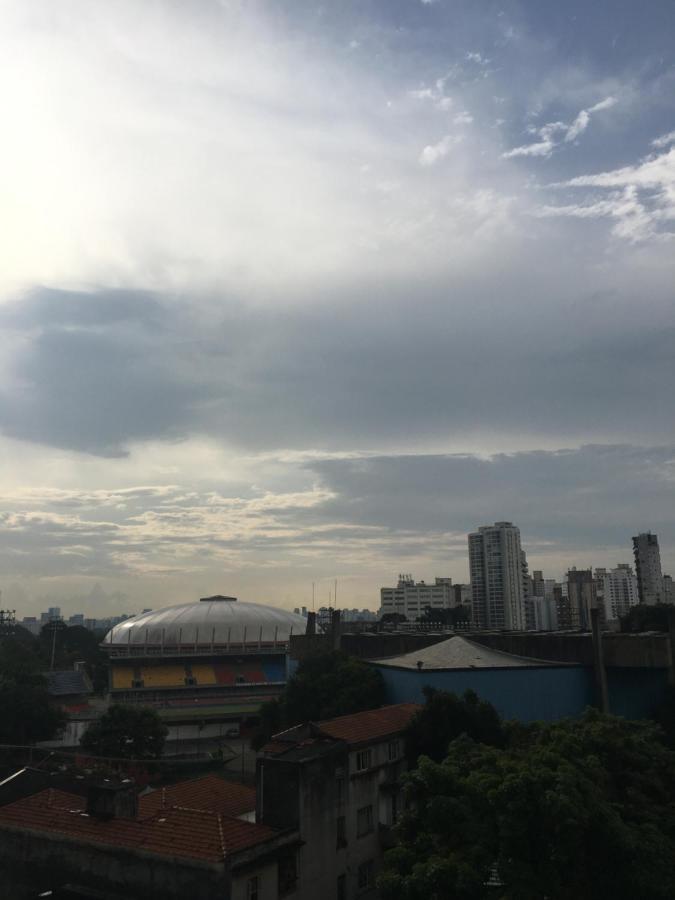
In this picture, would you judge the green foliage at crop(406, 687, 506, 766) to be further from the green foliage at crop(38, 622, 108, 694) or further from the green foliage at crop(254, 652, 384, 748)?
the green foliage at crop(38, 622, 108, 694)

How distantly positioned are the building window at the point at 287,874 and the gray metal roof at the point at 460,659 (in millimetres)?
22652

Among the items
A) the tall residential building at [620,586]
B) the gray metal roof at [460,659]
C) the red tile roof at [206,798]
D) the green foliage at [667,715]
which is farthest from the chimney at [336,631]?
the tall residential building at [620,586]

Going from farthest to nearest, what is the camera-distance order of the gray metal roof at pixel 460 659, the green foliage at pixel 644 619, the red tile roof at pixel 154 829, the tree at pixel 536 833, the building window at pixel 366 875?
the green foliage at pixel 644 619 < the gray metal roof at pixel 460 659 < the building window at pixel 366 875 < the red tile roof at pixel 154 829 < the tree at pixel 536 833

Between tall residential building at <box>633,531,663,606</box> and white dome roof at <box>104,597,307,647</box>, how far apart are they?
74.9 metres

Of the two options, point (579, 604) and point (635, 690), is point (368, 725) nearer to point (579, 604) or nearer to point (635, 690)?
point (635, 690)

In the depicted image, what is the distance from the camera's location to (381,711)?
33469 mm

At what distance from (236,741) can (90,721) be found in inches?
561

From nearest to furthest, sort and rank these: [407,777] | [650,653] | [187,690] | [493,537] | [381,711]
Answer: [407,777] < [381,711] < [650,653] < [187,690] < [493,537]

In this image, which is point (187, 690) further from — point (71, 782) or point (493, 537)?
point (493, 537)

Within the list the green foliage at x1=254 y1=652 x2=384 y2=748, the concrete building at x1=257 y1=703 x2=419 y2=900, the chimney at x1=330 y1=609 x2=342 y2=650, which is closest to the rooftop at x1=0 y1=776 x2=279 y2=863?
the concrete building at x1=257 y1=703 x2=419 y2=900

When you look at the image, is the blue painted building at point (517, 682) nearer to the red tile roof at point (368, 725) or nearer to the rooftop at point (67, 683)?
the red tile roof at point (368, 725)

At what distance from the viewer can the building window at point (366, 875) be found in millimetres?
26172

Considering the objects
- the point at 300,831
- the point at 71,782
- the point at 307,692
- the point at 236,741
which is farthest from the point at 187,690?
the point at 300,831

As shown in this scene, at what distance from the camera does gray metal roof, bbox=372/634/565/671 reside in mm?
46644
